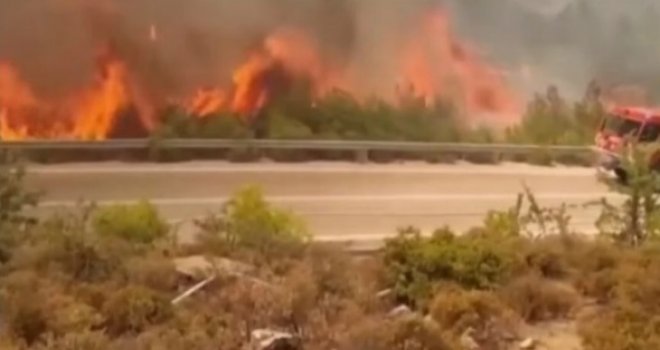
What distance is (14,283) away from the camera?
25.5 ft

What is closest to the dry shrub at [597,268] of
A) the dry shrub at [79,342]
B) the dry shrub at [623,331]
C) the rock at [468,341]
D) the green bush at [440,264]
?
the green bush at [440,264]

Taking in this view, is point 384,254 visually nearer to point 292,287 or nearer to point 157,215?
point 292,287

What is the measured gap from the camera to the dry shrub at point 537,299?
8.27 meters

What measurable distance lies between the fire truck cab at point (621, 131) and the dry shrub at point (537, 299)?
111 inches

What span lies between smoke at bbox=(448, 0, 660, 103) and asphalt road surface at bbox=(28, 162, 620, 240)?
115 cm

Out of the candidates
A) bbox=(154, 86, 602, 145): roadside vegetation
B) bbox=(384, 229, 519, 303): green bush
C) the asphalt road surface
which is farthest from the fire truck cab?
bbox=(384, 229, 519, 303): green bush

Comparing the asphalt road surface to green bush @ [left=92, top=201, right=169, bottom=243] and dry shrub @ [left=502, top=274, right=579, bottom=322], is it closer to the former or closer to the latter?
green bush @ [left=92, top=201, right=169, bottom=243]

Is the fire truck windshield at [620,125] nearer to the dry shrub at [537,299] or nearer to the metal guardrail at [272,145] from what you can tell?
the metal guardrail at [272,145]

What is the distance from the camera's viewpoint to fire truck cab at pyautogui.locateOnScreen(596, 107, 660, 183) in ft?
36.9

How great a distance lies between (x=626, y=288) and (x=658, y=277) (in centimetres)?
23

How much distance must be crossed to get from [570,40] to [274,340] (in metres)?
6.16

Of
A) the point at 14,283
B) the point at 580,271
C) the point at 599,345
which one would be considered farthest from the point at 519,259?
the point at 14,283

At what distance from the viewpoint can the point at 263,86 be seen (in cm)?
1070

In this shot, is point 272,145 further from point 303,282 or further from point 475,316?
point 475,316
